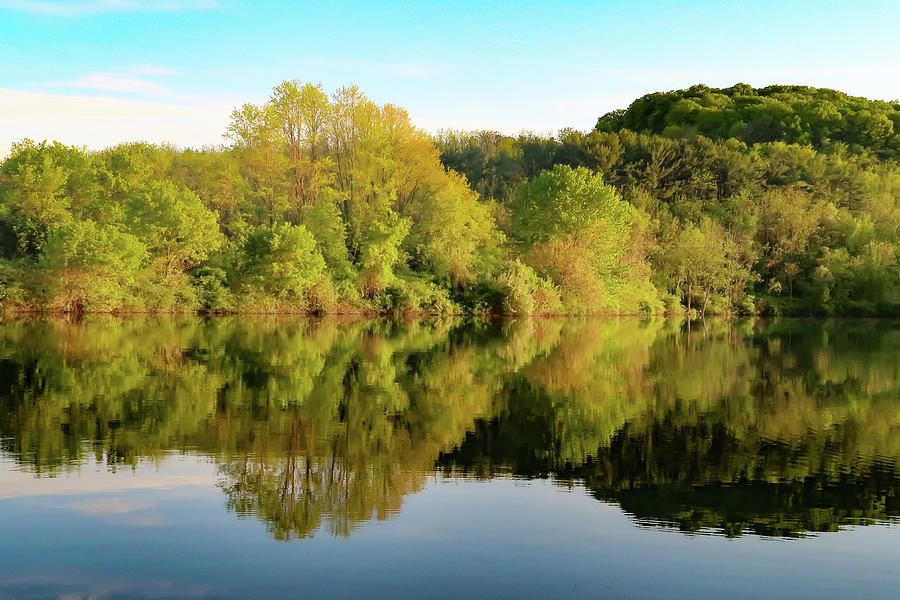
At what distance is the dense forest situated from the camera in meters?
51.5

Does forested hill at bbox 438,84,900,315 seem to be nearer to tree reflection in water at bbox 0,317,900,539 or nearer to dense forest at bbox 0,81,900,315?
dense forest at bbox 0,81,900,315

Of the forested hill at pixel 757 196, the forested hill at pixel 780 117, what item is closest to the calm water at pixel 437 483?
the forested hill at pixel 757 196

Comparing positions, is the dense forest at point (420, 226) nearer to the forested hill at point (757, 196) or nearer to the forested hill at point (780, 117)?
the forested hill at point (757, 196)

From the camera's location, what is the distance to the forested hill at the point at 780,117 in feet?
323

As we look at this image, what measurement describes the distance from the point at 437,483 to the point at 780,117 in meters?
103

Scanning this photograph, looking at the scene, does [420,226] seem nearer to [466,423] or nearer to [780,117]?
[466,423]

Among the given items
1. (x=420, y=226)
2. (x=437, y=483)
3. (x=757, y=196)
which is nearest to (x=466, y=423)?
(x=437, y=483)

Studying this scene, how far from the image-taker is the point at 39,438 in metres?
13.0

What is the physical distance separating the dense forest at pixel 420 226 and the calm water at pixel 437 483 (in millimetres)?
29271

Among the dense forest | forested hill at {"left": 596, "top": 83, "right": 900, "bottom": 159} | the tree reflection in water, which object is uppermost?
forested hill at {"left": 596, "top": 83, "right": 900, "bottom": 159}

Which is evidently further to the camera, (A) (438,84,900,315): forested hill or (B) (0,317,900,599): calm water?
(A) (438,84,900,315): forested hill

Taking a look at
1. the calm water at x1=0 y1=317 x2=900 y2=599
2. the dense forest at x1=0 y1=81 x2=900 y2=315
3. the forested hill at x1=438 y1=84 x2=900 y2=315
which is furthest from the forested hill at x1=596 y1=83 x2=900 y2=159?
the calm water at x1=0 y1=317 x2=900 y2=599

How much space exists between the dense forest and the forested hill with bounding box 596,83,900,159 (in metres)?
11.2

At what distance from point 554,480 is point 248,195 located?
50526 mm
